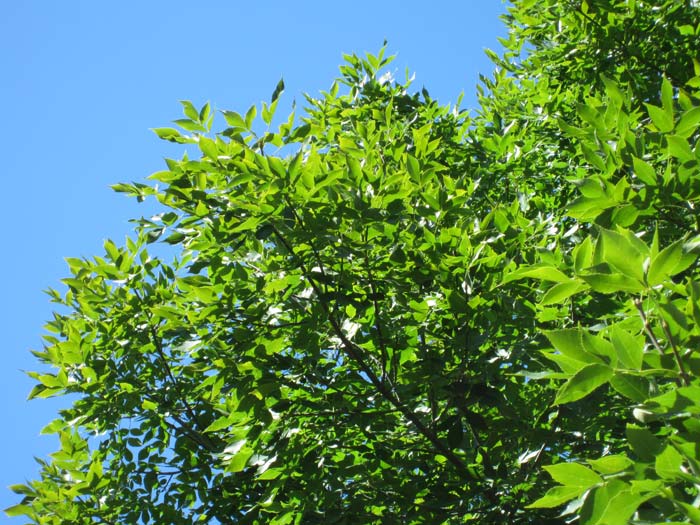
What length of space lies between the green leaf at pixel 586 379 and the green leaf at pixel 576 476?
22cm

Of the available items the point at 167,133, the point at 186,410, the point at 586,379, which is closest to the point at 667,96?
the point at 586,379

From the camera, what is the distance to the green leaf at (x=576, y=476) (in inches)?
75.4

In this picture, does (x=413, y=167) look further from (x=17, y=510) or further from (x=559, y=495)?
(x=17, y=510)

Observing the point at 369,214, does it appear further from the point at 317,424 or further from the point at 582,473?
the point at 582,473

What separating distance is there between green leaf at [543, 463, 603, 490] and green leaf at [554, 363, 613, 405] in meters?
0.22

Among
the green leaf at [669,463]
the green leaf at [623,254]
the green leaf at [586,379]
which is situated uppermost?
the green leaf at [623,254]

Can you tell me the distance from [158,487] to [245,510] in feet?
2.27

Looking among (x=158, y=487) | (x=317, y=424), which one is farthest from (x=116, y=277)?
(x=317, y=424)

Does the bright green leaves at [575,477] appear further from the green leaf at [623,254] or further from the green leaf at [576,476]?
the green leaf at [623,254]

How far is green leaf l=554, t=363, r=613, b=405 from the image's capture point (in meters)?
1.80

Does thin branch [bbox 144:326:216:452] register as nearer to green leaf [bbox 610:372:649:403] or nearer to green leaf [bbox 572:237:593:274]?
green leaf [bbox 572:237:593:274]

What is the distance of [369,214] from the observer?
403 centimetres

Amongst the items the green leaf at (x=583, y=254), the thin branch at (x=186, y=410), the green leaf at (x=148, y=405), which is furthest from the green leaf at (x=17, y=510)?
the green leaf at (x=583, y=254)

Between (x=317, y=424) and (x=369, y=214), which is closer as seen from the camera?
(x=369, y=214)
